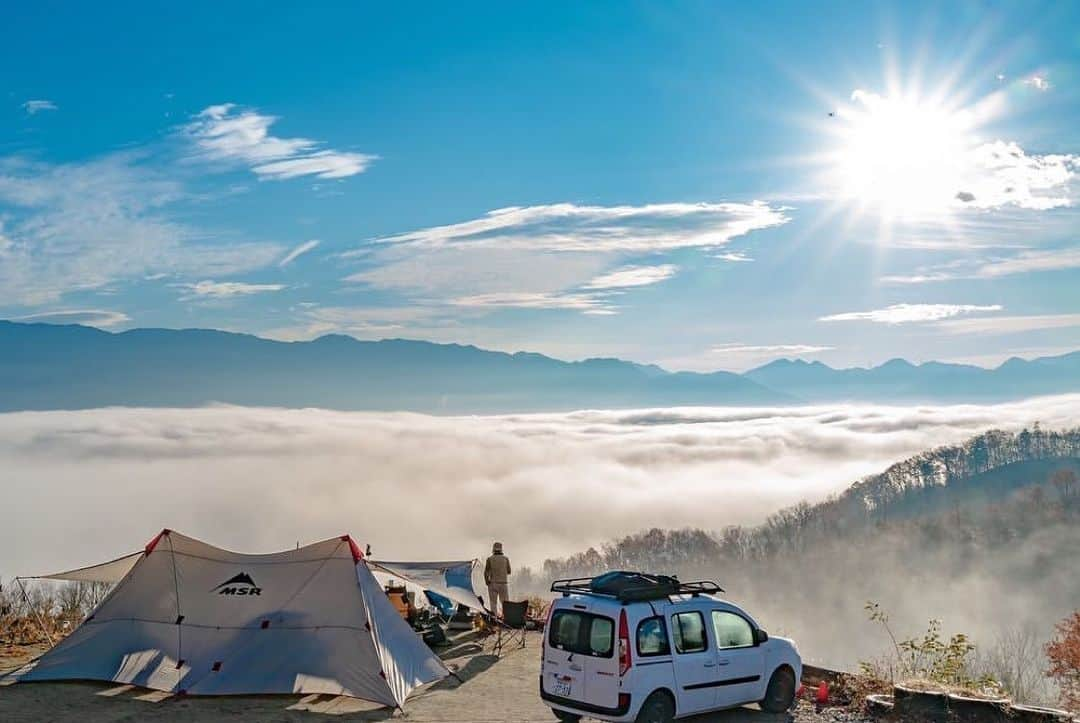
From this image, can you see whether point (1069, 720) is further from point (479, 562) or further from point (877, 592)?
point (877, 592)

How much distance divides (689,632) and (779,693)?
2.12m

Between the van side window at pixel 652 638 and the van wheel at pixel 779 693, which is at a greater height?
the van side window at pixel 652 638

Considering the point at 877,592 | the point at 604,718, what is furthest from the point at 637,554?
the point at 604,718

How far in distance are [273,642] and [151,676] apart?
197 centimetres

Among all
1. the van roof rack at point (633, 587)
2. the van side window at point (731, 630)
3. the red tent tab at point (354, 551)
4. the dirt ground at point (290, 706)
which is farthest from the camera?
the red tent tab at point (354, 551)

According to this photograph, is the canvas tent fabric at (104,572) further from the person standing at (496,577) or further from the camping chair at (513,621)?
the person standing at (496,577)

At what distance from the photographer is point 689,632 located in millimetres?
12109

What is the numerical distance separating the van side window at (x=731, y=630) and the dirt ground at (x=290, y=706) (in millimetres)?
1101

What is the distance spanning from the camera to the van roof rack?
39.0 feet

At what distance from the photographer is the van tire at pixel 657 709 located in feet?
37.5

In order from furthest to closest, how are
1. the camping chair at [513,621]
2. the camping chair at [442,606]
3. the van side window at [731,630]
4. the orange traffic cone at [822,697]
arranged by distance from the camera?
the camping chair at [442,606]
the camping chair at [513,621]
the orange traffic cone at [822,697]
the van side window at [731,630]

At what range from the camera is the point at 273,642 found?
49.0ft

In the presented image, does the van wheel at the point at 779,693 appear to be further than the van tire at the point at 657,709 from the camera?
Yes

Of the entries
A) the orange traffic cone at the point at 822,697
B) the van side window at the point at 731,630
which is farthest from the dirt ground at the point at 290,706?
Result: the van side window at the point at 731,630
